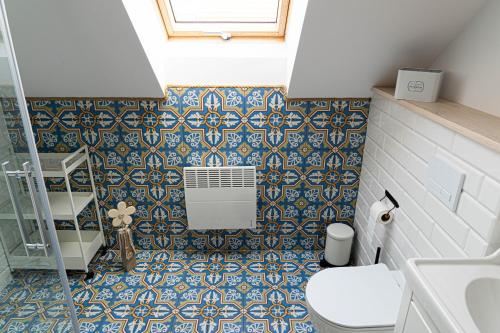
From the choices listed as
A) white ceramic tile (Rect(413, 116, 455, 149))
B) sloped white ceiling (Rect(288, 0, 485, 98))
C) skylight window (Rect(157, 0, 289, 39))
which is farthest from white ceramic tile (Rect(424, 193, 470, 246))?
skylight window (Rect(157, 0, 289, 39))

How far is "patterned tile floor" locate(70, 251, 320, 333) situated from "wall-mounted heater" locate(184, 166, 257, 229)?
323mm

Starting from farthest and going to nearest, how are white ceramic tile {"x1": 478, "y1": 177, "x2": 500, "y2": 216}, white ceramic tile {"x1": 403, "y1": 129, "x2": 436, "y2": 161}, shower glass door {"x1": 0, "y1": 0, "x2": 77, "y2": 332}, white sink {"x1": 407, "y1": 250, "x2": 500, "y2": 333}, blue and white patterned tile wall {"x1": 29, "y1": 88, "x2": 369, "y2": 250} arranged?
blue and white patterned tile wall {"x1": 29, "y1": 88, "x2": 369, "y2": 250} < white ceramic tile {"x1": 403, "y1": 129, "x2": 436, "y2": 161} < shower glass door {"x1": 0, "y1": 0, "x2": 77, "y2": 332} < white ceramic tile {"x1": 478, "y1": 177, "x2": 500, "y2": 216} < white sink {"x1": 407, "y1": 250, "x2": 500, "y2": 333}

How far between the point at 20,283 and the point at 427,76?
6.45 ft

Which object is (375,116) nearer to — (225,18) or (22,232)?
(225,18)

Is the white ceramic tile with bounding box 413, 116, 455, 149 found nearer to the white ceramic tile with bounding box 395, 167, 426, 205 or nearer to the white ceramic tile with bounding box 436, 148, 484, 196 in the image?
the white ceramic tile with bounding box 436, 148, 484, 196

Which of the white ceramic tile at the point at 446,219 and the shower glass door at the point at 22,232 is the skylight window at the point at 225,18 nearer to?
the shower glass door at the point at 22,232

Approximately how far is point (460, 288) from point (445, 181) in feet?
1.73

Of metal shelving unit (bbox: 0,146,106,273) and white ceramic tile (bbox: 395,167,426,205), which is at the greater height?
white ceramic tile (bbox: 395,167,426,205)

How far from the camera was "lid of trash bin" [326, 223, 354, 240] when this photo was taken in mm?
2253

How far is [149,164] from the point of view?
7.59ft

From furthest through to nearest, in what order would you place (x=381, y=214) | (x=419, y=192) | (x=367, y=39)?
1. (x=381, y=214)
2. (x=367, y=39)
3. (x=419, y=192)

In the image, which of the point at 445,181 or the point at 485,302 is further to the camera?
the point at 445,181

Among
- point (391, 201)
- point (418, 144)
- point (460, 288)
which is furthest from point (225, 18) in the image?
point (460, 288)

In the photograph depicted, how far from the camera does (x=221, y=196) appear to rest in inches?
89.6
